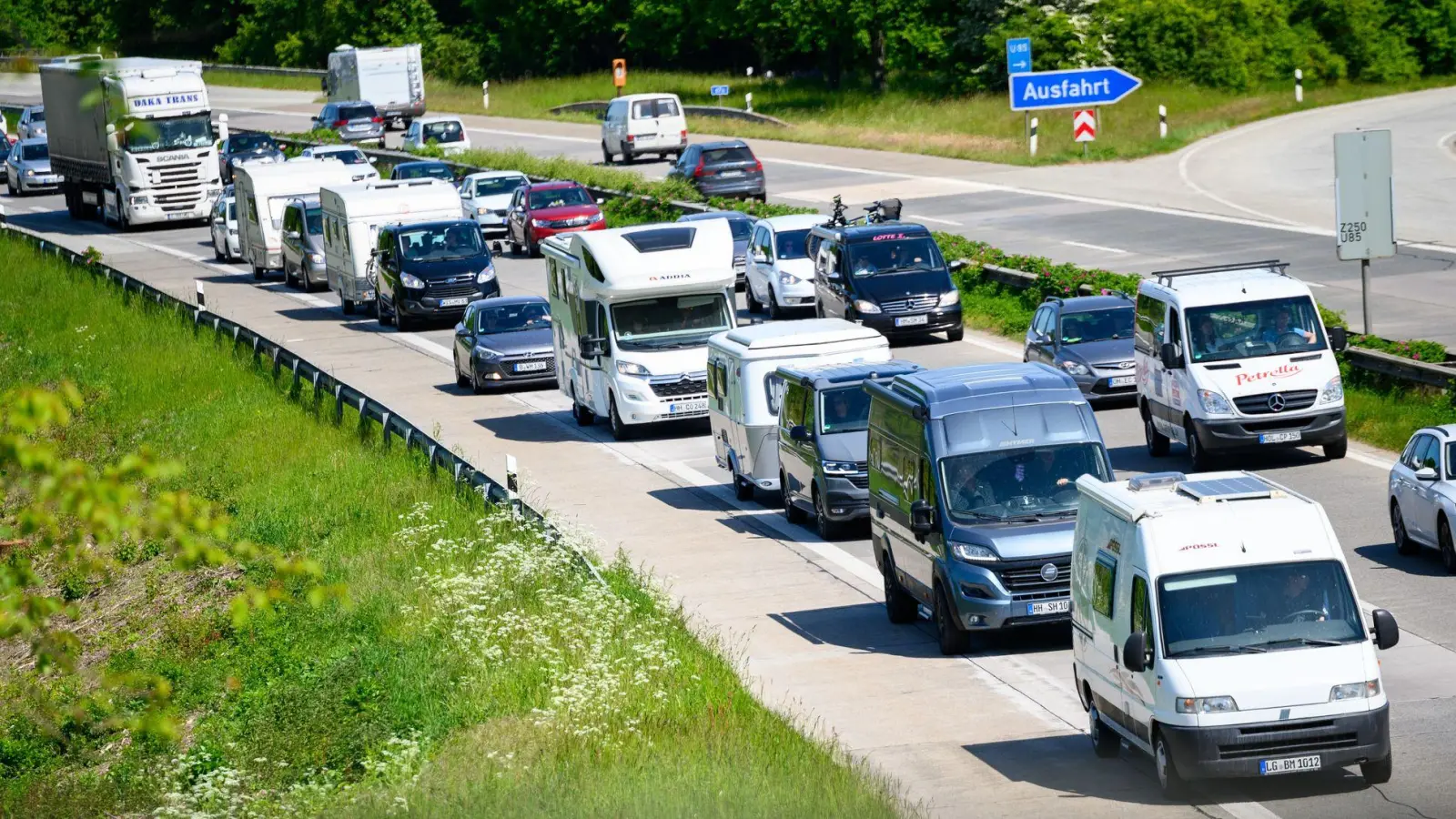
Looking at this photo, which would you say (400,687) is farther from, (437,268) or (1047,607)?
(437,268)

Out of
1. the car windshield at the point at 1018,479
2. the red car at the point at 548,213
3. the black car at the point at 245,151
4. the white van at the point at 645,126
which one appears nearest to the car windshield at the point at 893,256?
the red car at the point at 548,213

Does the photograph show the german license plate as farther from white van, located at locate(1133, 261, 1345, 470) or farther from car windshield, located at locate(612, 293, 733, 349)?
car windshield, located at locate(612, 293, 733, 349)

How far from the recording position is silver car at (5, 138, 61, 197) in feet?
241

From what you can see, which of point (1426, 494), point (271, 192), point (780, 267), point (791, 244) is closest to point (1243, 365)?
point (1426, 494)

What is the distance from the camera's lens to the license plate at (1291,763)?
12969mm

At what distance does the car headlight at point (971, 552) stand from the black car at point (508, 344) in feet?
58.9

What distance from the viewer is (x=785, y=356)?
2528cm

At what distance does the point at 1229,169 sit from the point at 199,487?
38471 millimetres

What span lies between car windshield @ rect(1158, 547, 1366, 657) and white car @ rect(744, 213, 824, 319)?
86.1ft

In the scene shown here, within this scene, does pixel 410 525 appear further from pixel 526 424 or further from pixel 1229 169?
pixel 1229 169

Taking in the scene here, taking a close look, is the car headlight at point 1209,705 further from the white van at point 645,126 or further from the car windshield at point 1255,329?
the white van at point 645,126

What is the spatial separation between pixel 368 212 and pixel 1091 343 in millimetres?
18517

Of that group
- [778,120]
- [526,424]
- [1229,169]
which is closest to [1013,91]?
[1229,169]

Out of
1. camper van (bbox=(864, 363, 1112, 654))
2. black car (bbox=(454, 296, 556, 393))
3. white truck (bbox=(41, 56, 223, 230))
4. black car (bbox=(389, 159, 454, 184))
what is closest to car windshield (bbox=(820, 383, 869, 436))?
camper van (bbox=(864, 363, 1112, 654))
